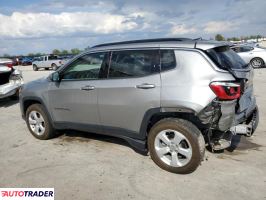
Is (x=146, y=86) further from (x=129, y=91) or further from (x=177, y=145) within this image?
(x=177, y=145)

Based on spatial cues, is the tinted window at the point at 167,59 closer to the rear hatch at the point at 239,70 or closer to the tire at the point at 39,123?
the rear hatch at the point at 239,70

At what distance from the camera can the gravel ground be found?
4215 millimetres

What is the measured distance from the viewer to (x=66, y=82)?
5.93 m

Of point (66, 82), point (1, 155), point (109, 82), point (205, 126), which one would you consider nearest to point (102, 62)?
point (109, 82)

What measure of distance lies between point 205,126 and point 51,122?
3054 mm

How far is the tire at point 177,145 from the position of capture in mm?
4531

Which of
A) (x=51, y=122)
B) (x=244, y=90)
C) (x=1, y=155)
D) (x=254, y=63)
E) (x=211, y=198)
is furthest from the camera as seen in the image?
(x=254, y=63)

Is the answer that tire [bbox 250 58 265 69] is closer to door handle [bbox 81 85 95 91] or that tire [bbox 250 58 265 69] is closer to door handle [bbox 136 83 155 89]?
door handle [bbox 81 85 95 91]

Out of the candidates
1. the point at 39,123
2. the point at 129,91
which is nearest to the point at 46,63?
the point at 39,123

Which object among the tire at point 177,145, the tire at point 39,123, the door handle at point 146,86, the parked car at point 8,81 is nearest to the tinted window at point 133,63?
the door handle at point 146,86

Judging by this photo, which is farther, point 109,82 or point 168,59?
point 109,82

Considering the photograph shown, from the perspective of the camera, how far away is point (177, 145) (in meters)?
4.69

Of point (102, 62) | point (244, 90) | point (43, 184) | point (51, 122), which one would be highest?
point (102, 62)

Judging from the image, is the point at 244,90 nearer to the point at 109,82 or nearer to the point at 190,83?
the point at 190,83
